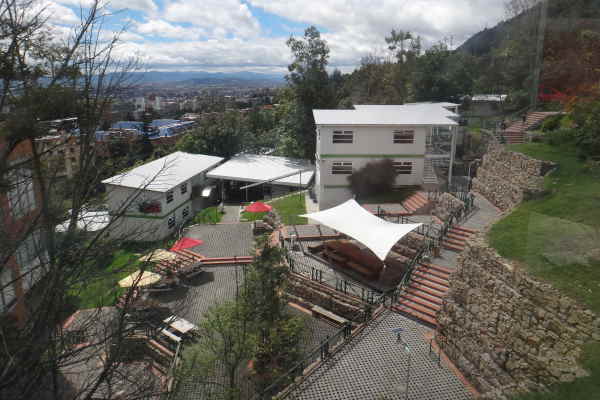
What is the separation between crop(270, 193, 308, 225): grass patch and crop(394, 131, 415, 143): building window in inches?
302

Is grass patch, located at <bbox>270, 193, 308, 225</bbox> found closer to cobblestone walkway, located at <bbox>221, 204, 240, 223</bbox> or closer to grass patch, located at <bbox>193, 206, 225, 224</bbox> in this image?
cobblestone walkway, located at <bbox>221, 204, 240, 223</bbox>

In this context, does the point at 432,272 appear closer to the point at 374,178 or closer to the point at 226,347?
the point at 226,347

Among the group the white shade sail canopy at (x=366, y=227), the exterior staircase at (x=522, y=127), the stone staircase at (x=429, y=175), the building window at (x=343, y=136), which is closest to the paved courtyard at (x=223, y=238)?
the white shade sail canopy at (x=366, y=227)

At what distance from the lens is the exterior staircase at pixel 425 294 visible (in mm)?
13421

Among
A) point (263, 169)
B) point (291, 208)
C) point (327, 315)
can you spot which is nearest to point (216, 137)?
point (263, 169)

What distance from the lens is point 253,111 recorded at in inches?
2217

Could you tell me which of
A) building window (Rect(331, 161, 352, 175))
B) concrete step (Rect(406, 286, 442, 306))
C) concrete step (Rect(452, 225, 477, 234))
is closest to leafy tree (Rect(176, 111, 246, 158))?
building window (Rect(331, 161, 352, 175))

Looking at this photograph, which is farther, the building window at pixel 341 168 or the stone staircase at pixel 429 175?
the stone staircase at pixel 429 175

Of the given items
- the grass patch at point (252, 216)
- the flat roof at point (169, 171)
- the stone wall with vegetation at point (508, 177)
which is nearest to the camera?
the stone wall with vegetation at point (508, 177)

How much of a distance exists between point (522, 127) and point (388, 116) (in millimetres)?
9250

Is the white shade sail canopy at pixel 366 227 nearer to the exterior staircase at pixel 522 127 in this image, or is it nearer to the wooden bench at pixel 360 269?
the wooden bench at pixel 360 269

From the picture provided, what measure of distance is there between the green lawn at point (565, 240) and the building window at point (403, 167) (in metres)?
9.68

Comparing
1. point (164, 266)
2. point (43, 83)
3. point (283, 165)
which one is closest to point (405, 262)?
point (164, 266)

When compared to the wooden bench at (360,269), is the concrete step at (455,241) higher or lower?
higher
